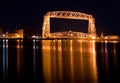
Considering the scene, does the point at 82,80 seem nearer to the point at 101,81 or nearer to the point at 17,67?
the point at 101,81

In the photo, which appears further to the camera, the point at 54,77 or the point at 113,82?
the point at 54,77

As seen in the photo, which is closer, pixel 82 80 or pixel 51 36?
pixel 82 80

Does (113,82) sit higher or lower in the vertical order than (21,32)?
lower

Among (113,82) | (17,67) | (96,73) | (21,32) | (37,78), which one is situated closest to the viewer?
(113,82)

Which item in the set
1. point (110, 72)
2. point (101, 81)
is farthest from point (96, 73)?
point (101, 81)

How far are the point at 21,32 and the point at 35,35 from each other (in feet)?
17.7

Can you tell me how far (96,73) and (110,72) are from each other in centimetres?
75

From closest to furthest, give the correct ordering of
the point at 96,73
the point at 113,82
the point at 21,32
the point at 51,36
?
the point at 113,82, the point at 96,73, the point at 51,36, the point at 21,32

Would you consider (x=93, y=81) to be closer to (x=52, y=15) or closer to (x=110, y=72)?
(x=110, y=72)

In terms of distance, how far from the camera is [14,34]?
9925cm

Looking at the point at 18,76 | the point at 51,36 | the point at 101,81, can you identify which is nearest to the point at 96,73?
the point at 101,81

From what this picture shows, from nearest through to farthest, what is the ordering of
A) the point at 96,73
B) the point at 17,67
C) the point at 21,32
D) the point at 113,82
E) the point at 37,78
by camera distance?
the point at 113,82 < the point at 37,78 < the point at 96,73 < the point at 17,67 < the point at 21,32

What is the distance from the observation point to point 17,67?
1908cm

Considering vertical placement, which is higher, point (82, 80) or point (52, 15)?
point (52, 15)
